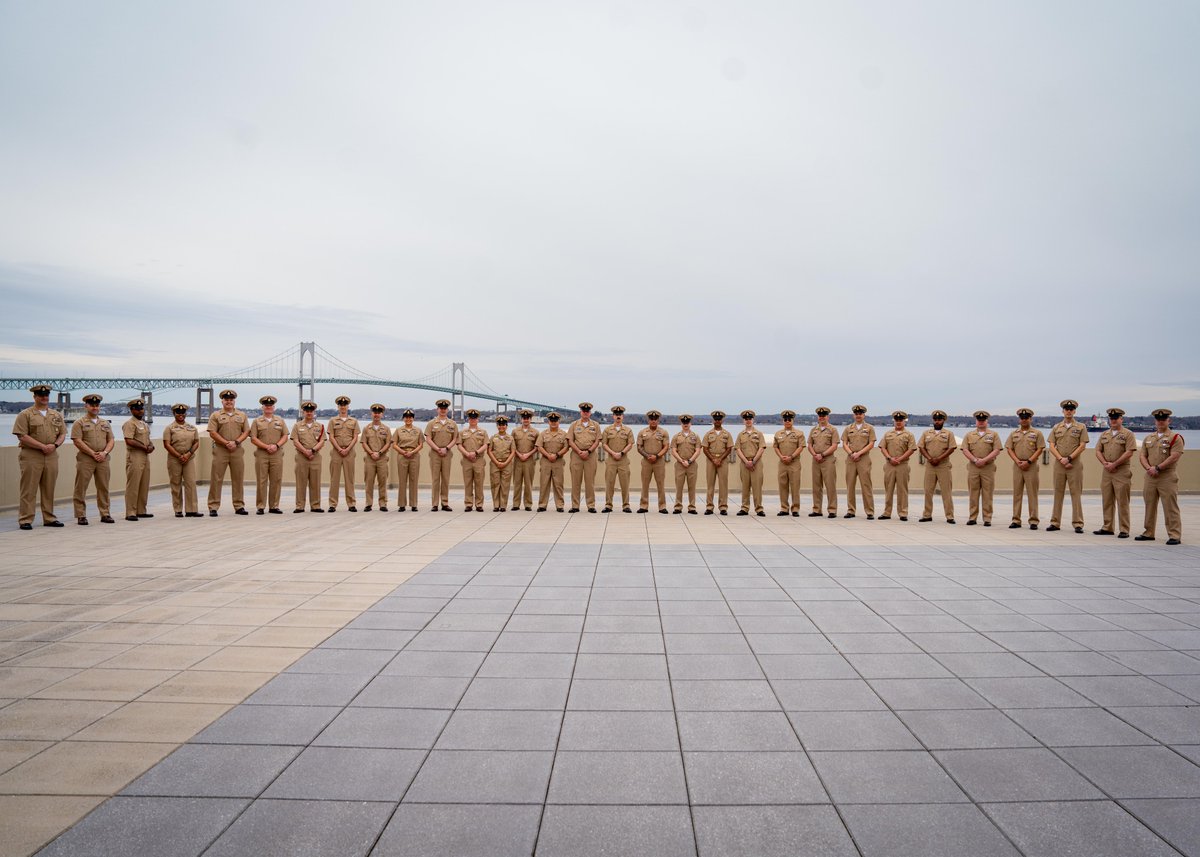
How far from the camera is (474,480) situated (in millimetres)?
11812

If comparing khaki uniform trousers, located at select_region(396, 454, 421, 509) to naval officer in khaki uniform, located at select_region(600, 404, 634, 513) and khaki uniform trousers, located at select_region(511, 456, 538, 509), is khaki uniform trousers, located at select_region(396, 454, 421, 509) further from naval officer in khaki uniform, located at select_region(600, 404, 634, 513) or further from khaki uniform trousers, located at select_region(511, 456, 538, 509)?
naval officer in khaki uniform, located at select_region(600, 404, 634, 513)

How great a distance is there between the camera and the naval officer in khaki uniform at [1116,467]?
30.9ft

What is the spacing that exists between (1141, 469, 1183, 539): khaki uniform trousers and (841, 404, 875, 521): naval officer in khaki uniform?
345 centimetres

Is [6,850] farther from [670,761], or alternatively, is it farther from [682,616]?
[682,616]

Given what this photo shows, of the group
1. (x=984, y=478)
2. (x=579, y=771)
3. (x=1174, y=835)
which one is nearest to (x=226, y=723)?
(x=579, y=771)

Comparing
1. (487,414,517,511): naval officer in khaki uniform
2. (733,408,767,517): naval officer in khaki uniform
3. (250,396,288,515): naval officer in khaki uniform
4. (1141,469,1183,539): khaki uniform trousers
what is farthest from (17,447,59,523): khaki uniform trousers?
(1141,469,1183,539): khaki uniform trousers

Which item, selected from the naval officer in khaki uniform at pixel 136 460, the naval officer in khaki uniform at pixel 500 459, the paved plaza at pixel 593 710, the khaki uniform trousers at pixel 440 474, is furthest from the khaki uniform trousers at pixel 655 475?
the naval officer in khaki uniform at pixel 136 460

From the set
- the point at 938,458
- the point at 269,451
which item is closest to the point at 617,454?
the point at 938,458

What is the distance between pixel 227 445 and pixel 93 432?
5.44 ft

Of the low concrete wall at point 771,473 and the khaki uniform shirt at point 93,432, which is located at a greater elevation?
the khaki uniform shirt at point 93,432

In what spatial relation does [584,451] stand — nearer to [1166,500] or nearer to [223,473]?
[223,473]

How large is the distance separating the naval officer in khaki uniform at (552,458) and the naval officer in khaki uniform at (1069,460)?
717cm

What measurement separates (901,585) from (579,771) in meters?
4.45

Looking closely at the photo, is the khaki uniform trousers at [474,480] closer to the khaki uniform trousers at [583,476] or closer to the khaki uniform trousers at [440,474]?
the khaki uniform trousers at [440,474]
